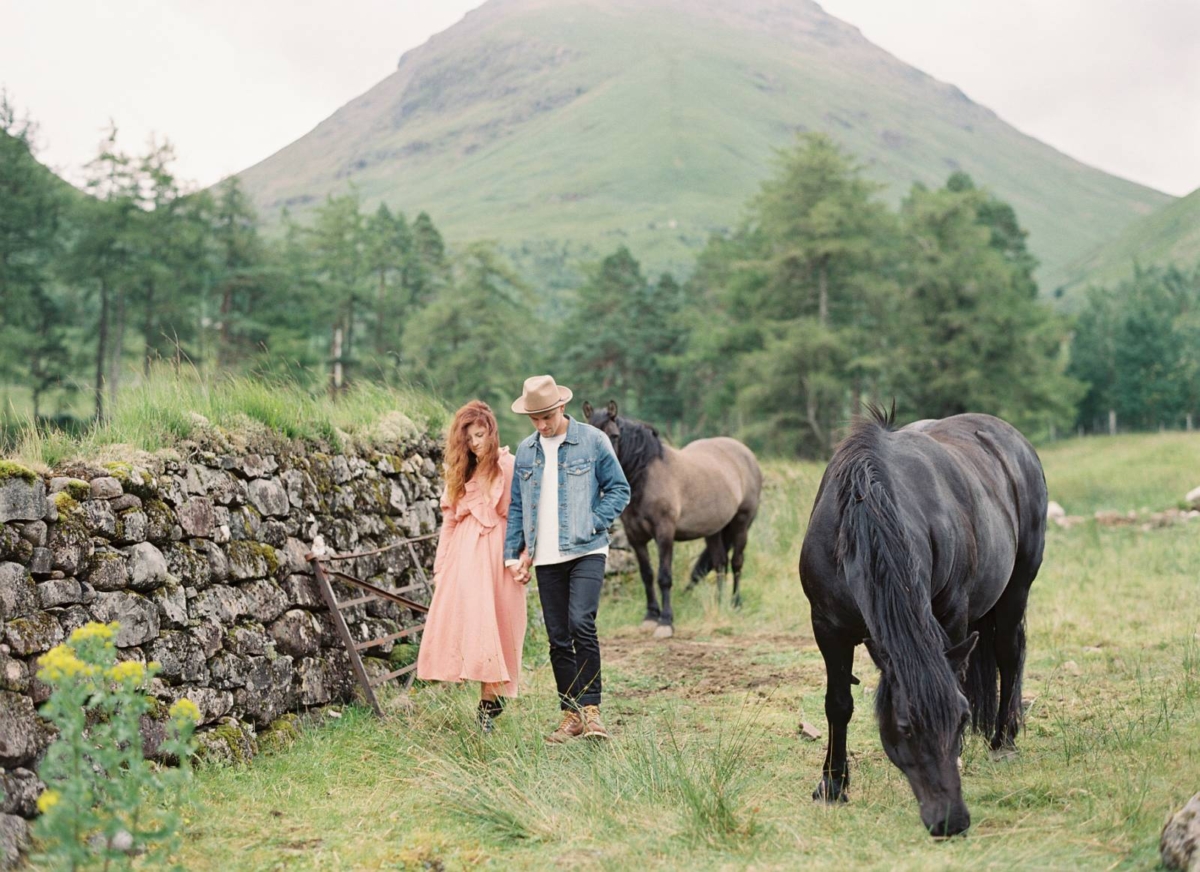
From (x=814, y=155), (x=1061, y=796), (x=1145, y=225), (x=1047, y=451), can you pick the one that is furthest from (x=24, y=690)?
(x=1145, y=225)

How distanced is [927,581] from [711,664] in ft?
13.3

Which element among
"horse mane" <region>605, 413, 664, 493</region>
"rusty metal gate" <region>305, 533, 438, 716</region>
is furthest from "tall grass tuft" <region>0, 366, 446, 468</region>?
"horse mane" <region>605, 413, 664, 493</region>

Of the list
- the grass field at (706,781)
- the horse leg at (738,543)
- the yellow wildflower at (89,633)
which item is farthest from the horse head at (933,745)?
the horse leg at (738,543)

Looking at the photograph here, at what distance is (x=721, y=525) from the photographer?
36.2ft

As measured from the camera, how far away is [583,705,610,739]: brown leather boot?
216 inches

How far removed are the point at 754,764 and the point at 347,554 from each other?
3.04 meters

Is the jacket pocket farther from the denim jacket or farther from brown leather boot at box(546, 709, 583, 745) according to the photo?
brown leather boot at box(546, 709, 583, 745)

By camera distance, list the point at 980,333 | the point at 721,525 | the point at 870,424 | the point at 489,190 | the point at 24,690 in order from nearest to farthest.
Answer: the point at 24,690 → the point at 870,424 → the point at 721,525 → the point at 980,333 → the point at 489,190

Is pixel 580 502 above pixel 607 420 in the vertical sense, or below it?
below

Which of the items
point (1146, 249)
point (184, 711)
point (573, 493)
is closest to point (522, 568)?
point (573, 493)

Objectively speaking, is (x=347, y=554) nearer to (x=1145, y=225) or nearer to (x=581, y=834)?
(x=581, y=834)

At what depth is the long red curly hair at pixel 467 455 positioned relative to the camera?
6094mm

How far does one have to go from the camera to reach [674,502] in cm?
1036

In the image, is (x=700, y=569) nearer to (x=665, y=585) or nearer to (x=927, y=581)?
(x=665, y=585)
